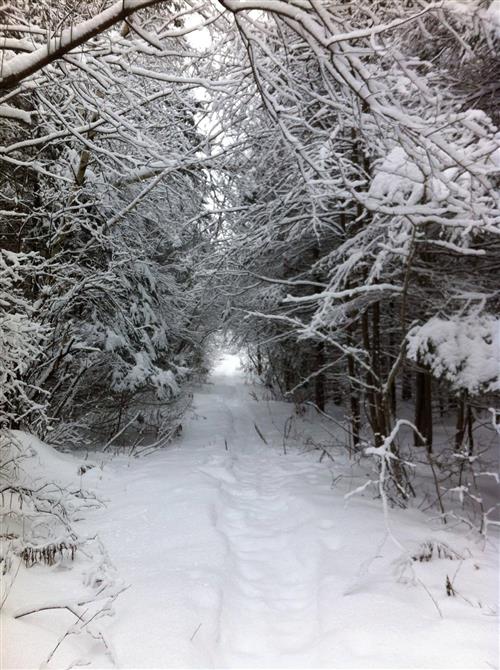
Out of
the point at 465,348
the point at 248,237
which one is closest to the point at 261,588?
the point at 465,348

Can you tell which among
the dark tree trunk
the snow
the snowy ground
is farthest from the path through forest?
the dark tree trunk

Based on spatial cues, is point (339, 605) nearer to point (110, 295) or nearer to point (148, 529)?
point (148, 529)

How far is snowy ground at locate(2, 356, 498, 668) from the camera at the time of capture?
94.5 inches

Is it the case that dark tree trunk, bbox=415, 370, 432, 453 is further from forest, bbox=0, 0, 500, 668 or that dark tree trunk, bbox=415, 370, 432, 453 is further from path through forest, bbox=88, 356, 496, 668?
path through forest, bbox=88, 356, 496, 668

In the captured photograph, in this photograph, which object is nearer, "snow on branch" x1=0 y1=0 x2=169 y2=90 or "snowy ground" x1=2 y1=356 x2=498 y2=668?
"snowy ground" x1=2 y1=356 x2=498 y2=668

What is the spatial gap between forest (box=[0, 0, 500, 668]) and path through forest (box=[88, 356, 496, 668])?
5cm

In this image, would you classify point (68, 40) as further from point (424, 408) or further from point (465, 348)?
point (424, 408)

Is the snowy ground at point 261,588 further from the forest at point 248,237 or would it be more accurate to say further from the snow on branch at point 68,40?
the snow on branch at point 68,40

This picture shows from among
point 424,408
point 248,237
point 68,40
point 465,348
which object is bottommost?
point 424,408

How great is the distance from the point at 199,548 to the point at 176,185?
5.57 metres

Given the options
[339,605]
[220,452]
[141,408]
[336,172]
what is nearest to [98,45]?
[336,172]

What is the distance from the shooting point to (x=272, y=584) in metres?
3.42

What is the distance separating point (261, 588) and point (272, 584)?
0.11 meters

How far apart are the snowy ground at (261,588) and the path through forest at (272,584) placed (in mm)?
11
